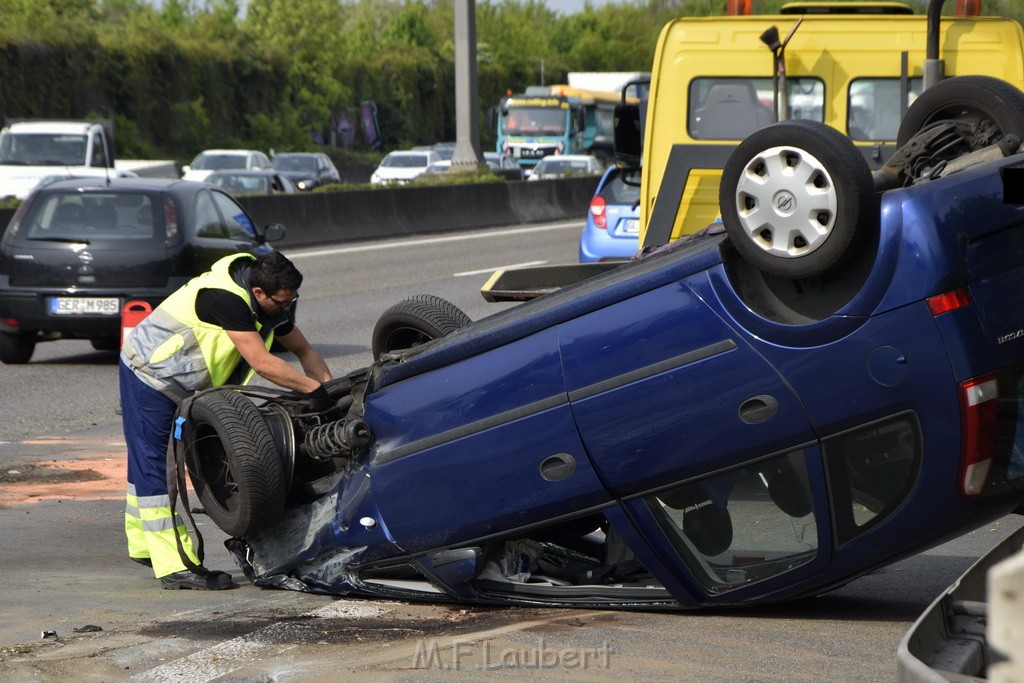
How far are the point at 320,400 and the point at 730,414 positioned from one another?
197cm

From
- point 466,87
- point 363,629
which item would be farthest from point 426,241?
point 363,629

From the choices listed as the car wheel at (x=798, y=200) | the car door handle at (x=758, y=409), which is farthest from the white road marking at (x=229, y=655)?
the car wheel at (x=798, y=200)

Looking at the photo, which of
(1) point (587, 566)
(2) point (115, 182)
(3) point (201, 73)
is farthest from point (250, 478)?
(3) point (201, 73)

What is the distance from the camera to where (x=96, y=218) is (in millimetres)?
12734

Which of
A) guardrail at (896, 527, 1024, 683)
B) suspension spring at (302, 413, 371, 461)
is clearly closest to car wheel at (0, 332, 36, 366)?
suspension spring at (302, 413, 371, 461)

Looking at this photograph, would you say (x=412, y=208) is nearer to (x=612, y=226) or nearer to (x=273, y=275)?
(x=612, y=226)

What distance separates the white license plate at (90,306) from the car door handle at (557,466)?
8.08m

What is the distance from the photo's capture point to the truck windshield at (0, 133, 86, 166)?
26.4 metres

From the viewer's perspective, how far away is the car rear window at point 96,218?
12.6m

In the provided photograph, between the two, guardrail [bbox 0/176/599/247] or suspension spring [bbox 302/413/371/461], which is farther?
guardrail [bbox 0/176/599/247]

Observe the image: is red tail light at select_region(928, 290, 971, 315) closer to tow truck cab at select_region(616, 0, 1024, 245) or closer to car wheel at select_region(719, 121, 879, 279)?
car wheel at select_region(719, 121, 879, 279)

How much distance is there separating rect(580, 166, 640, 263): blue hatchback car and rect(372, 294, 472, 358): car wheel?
35.8 ft

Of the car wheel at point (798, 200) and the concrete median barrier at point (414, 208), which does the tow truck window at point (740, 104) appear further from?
the concrete median barrier at point (414, 208)

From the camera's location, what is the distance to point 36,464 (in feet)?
28.6
